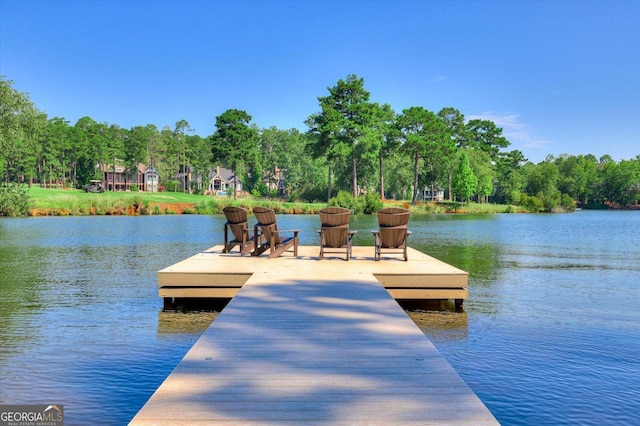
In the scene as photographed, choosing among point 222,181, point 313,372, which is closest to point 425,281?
point 313,372

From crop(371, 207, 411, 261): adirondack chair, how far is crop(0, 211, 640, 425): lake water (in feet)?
6.73

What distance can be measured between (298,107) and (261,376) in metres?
75.1

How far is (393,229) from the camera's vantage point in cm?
1139

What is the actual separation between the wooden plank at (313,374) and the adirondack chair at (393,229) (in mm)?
4481

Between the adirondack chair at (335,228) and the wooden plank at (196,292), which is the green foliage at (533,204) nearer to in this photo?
the adirondack chair at (335,228)

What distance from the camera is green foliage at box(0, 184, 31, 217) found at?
4534 centimetres

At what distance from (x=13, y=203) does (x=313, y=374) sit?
49.7 meters

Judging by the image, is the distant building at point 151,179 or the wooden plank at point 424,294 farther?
the distant building at point 151,179

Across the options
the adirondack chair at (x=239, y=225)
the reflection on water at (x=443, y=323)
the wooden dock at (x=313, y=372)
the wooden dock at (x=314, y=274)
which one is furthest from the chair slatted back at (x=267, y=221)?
the wooden dock at (x=313, y=372)

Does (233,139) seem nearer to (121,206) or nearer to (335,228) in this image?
(121,206)

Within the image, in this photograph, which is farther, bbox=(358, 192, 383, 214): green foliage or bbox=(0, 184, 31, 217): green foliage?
bbox=(358, 192, 383, 214): green foliage

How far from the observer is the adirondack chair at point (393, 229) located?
11321mm

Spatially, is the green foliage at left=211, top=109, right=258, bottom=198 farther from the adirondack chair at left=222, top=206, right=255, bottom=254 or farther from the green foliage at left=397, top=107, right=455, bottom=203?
the adirondack chair at left=222, top=206, right=255, bottom=254

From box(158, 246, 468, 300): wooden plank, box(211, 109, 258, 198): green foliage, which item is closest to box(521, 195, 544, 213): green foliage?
box(211, 109, 258, 198): green foliage
